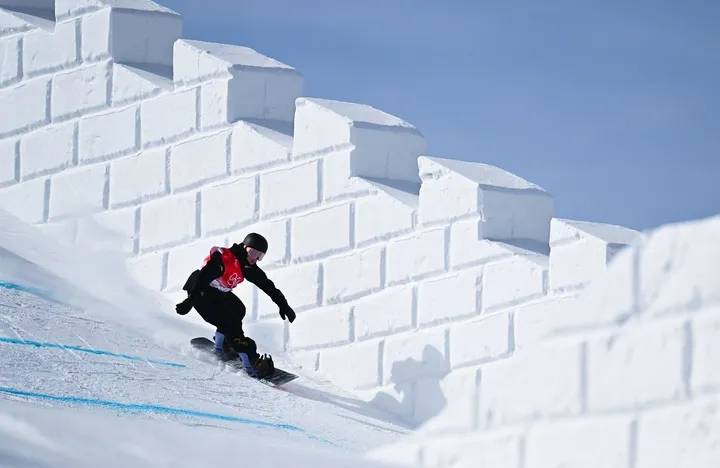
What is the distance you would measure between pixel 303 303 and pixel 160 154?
4.21 ft

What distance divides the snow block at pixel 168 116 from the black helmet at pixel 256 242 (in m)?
1.06

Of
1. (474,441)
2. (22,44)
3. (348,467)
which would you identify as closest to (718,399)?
(474,441)

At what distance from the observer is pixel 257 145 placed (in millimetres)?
7727

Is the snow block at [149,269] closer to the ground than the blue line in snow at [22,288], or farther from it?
closer to the ground

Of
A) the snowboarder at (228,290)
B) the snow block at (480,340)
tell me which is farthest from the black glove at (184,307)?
the snow block at (480,340)

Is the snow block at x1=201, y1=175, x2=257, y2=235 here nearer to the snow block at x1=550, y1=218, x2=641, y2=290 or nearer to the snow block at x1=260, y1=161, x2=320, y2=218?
the snow block at x1=260, y1=161, x2=320, y2=218

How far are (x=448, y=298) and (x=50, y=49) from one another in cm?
315

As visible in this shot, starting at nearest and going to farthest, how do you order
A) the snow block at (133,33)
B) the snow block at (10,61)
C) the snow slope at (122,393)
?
the snow slope at (122,393)
the snow block at (133,33)
the snow block at (10,61)

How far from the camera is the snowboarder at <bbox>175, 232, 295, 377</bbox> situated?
710 cm

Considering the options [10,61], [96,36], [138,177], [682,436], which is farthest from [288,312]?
[682,436]

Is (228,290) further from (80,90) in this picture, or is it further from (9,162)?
(9,162)

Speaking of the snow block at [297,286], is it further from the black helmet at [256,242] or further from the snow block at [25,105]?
the snow block at [25,105]

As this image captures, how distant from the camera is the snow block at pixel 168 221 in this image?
796 centimetres

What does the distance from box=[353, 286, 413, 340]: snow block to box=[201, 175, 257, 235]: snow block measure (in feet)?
2.78
